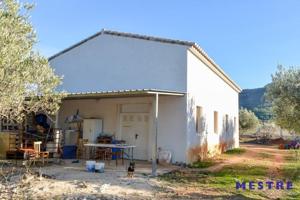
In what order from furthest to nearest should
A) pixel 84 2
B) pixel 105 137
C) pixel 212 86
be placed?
pixel 212 86, pixel 105 137, pixel 84 2

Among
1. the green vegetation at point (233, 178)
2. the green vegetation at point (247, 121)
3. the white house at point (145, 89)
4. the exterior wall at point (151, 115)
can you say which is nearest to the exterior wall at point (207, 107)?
the white house at point (145, 89)

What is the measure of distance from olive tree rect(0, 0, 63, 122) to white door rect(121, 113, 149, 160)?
783 cm

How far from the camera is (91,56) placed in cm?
1822

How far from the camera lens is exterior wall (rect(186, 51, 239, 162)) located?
15125 millimetres

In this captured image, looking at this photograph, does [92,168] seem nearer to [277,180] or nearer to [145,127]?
[145,127]

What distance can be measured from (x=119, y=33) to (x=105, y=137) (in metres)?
5.43

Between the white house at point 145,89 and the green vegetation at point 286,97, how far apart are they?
Result: 3.59 meters

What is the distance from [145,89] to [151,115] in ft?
5.30

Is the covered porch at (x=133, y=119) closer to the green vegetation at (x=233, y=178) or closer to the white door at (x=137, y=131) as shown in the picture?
the white door at (x=137, y=131)

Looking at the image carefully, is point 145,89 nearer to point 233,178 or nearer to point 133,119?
point 133,119

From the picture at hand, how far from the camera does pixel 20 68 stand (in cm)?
693

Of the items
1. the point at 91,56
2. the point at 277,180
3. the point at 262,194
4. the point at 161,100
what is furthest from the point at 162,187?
the point at 91,56

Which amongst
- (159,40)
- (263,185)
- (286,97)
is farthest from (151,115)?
→ (263,185)

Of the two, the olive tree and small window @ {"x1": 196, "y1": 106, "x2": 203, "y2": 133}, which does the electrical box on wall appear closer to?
small window @ {"x1": 196, "y1": 106, "x2": 203, "y2": 133}
